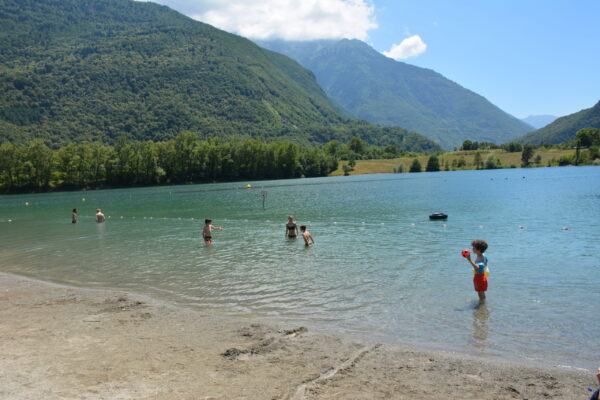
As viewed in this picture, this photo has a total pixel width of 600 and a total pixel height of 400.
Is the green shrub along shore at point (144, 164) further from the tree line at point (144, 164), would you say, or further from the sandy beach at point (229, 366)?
the sandy beach at point (229, 366)

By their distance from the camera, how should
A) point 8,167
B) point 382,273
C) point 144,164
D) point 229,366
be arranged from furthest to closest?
point 144,164 → point 8,167 → point 382,273 → point 229,366

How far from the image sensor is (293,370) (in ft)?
30.1

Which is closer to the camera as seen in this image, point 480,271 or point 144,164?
point 480,271

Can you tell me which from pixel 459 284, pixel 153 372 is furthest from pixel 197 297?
pixel 459 284

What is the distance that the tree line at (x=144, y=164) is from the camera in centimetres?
13500

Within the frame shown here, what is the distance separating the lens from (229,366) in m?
9.49

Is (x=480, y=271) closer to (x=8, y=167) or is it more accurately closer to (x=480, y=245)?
(x=480, y=245)

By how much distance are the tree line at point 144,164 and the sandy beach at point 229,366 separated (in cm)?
14397

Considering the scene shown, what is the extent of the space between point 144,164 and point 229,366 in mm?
149995

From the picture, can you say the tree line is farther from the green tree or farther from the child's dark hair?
the child's dark hair

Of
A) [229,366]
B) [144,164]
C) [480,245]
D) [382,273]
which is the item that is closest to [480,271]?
[480,245]

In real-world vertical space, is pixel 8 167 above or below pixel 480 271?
above

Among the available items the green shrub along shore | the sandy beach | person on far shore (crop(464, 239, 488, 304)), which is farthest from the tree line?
person on far shore (crop(464, 239, 488, 304))

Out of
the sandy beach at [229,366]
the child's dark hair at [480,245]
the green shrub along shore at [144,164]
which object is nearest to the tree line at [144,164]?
the green shrub along shore at [144,164]
